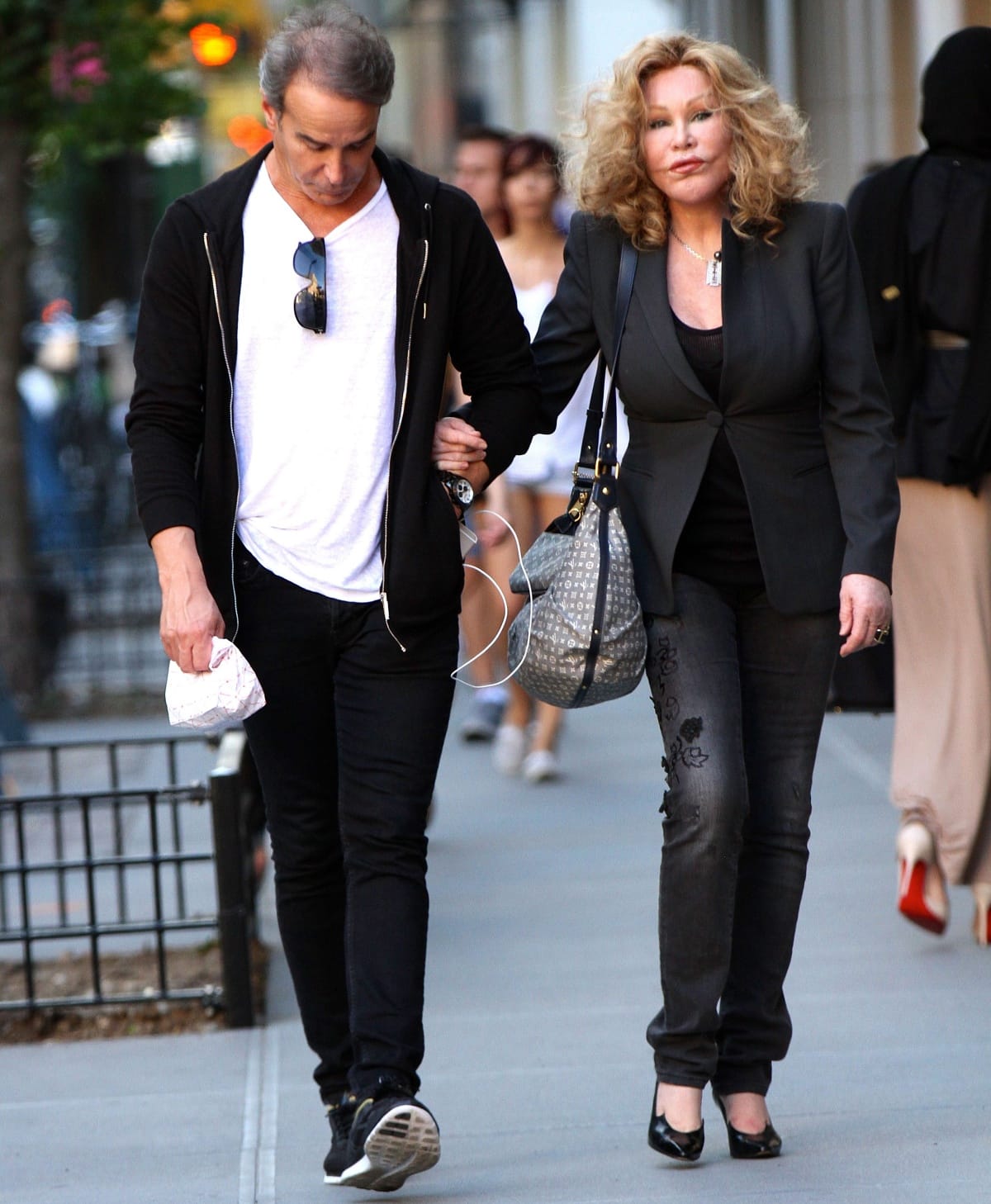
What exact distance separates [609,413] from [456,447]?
295 mm

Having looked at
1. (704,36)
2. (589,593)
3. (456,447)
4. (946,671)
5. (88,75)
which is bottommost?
(946,671)

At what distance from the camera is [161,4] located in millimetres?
9930

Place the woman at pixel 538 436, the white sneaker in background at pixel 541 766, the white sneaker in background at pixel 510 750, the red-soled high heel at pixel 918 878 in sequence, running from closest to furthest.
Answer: the red-soled high heel at pixel 918 878, the woman at pixel 538 436, the white sneaker in background at pixel 541 766, the white sneaker in background at pixel 510 750

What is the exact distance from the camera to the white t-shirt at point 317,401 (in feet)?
10.8

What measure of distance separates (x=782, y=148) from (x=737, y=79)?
0.52 feet

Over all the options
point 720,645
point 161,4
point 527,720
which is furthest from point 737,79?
point 161,4

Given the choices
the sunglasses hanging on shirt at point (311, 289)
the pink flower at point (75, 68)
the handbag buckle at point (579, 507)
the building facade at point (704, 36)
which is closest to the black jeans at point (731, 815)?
the handbag buckle at point (579, 507)

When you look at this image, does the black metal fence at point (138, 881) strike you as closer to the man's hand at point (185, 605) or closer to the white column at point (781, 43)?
the man's hand at point (185, 605)

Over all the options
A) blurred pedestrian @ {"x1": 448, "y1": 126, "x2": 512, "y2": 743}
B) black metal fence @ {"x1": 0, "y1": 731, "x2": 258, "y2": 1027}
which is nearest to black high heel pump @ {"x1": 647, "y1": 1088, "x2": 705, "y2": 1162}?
black metal fence @ {"x1": 0, "y1": 731, "x2": 258, "y2": 1027}

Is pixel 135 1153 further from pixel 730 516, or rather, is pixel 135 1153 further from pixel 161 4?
pixel 161 4

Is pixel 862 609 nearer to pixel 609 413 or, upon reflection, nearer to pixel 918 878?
pixel 609 413

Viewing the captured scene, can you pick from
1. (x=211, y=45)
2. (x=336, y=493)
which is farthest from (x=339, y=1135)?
(x=211, y=45)

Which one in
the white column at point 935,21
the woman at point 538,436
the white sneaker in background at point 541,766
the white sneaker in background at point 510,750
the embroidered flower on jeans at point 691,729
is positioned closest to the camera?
the embroidered flower on jeans at point 691,729

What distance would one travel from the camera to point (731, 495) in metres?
3.42
